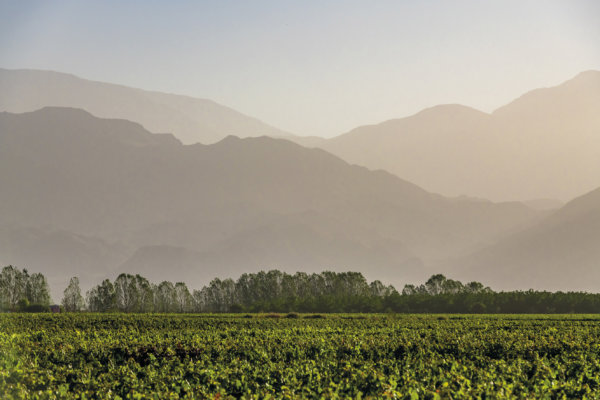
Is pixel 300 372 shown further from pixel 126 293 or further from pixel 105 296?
pixel 126 293

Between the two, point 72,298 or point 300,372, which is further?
point 72,298

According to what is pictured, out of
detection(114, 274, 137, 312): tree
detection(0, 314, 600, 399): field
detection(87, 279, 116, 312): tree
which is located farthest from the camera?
detection(114, 274, 137, 312): tree

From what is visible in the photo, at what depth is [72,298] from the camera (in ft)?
602

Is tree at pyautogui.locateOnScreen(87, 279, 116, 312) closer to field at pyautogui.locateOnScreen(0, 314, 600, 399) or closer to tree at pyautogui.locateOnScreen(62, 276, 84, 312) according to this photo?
tree at pyautogui.locateOnScreen(62, 276, 84, 312)

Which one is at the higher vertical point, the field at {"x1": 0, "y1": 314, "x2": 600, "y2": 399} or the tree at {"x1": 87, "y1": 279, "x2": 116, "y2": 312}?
the tree at {"x1": 87, "y1": 279, "x2": 116, "y2": 312}

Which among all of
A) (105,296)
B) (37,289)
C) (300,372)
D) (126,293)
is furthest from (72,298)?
(300,372)

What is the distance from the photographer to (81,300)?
186875mm

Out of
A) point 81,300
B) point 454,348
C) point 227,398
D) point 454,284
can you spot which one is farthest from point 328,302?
point 227,398

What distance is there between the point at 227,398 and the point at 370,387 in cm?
478

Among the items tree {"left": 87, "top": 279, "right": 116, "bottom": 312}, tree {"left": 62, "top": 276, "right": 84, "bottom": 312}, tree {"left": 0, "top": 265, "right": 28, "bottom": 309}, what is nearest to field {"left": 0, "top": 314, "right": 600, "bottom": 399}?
tree {"left": 87, "top": 279, "right": 116, "bottom": 312}

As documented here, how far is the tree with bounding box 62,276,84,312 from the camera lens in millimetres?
181788

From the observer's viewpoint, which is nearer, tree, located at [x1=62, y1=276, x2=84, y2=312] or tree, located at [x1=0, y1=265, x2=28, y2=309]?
tree, located at [x1=62, y1=276, x2=84, y2=312]

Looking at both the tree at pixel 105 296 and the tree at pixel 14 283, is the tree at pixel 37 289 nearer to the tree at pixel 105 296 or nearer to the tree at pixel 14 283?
the tree at pixel 14 283

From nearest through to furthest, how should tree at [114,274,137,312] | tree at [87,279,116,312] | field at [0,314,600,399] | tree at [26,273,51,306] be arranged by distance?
field at [0,314,600,399], tree at [87,279,116,312], tree at [114,274,137,312], tree at [26,273,51,306]
